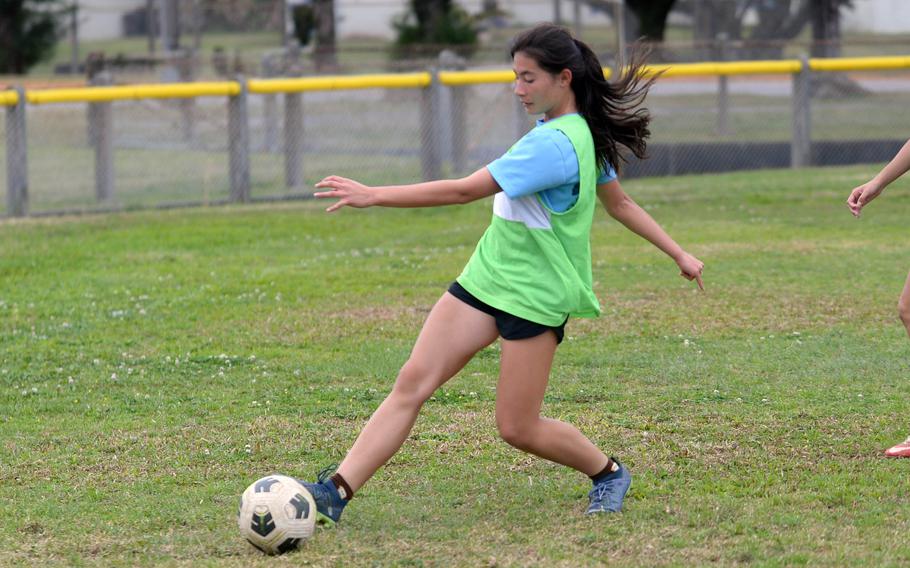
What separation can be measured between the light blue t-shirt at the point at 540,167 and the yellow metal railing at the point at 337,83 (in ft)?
28.1

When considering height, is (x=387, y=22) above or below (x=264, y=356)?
above

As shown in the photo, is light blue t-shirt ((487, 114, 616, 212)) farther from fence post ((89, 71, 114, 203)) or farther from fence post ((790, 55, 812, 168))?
fence post ((790, 55, 812, 168))

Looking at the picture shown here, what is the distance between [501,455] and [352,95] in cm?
1273

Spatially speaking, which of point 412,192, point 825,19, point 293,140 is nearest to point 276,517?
point 412,192

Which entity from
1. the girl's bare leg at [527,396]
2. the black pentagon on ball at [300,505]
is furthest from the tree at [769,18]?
the black pentagon on ball at [300,505]

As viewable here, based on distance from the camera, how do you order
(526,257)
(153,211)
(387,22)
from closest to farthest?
(526,257), (153,211), (387,22)

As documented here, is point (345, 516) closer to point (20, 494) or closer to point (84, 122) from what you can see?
point (20, 494)

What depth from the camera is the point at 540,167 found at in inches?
166

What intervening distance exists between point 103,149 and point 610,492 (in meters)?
11.0

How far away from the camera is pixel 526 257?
14.3 feet

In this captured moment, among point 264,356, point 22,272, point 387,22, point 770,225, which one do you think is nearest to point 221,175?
point 22,272

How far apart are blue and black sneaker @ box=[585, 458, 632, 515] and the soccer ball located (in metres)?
0.99

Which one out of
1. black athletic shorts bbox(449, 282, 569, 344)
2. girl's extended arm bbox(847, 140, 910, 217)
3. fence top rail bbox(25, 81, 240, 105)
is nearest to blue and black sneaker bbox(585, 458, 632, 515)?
black athletic shorts bbox(449, 282, 569, 344)

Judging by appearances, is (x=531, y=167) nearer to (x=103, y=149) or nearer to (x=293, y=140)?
(x=103, y=149)
